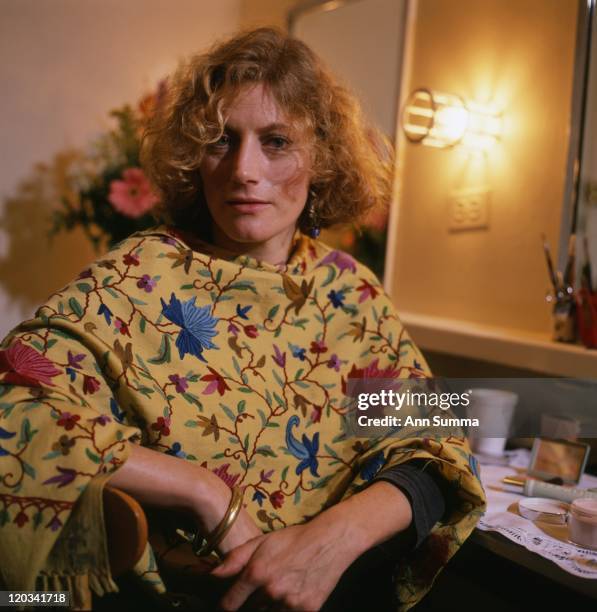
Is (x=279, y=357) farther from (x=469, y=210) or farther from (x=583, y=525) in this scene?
(x=469, y=210)

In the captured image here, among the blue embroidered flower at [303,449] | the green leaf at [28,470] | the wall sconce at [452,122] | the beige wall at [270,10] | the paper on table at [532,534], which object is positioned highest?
the beige wall at [270,10]

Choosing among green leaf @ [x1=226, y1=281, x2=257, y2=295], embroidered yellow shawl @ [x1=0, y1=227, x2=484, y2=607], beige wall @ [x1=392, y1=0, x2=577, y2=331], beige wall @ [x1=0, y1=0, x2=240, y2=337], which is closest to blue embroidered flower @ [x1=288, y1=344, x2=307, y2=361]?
embroidered yellow shawl @ [x1=0, y1=227, x2=484, y2=607]

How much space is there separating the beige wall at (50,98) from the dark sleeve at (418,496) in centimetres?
132

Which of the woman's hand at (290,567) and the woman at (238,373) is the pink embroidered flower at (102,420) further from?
the woman's hand at (290,567)

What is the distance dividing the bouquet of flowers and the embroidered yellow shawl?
→ 0.71 metres

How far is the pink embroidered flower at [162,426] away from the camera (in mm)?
904

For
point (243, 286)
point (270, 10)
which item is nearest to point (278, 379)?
point (243, 286)

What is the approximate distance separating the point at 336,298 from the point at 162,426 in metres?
0.38

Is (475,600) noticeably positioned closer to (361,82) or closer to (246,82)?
(246,82)

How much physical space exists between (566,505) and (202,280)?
0.64 metres

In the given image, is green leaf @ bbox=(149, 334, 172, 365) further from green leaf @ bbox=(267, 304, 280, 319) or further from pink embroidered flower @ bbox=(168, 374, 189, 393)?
green leaf @ bbox=(267, 304, 280, 319)

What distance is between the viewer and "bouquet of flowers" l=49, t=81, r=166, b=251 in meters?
1.74

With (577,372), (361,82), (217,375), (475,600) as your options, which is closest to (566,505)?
(475,600)

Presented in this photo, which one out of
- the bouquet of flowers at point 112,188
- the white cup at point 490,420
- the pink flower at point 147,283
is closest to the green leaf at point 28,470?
the pink flower at point 147,283
